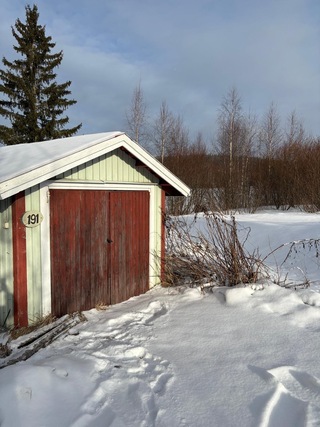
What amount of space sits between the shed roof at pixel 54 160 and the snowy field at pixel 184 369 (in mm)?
2128

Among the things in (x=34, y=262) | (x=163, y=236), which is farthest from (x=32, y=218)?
(x=163, y=236)

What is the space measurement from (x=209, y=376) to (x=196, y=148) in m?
19.1

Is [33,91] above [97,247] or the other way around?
above

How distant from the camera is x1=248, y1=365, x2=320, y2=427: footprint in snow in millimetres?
2541

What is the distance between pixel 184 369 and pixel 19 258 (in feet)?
9.01

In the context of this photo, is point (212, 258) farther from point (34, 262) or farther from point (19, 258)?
point (19, 258)

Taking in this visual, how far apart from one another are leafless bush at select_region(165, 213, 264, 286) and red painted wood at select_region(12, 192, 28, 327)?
9.81 feet

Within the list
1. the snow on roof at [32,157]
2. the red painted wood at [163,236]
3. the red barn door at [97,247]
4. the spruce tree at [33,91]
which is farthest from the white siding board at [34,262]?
the spruce tree at [33,91]

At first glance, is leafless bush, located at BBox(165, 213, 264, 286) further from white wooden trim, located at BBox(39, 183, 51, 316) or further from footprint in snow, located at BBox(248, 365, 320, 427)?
white wooden trim, located at BBox(39, 183, 51, 316)

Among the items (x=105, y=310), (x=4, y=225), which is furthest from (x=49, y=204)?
(x=105, y=310)

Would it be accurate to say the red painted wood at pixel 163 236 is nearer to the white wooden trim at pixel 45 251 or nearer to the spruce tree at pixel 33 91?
the white wooden trim at pixel 45 251

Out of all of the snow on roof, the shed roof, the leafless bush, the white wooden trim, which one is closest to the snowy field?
the leafless bush

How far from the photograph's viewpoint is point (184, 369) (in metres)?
3.37

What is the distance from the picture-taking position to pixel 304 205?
56.0 ft
